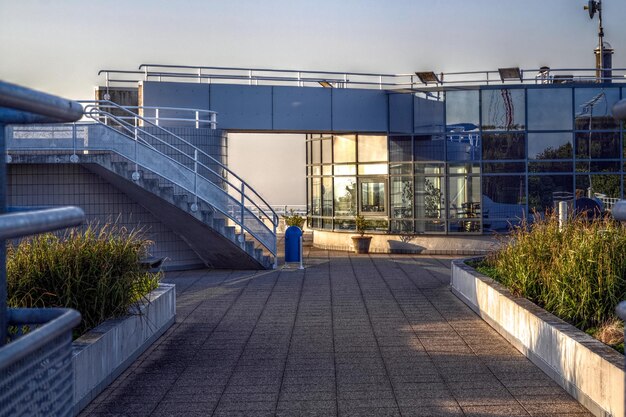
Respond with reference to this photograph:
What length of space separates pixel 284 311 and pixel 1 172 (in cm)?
1120

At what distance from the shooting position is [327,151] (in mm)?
26953

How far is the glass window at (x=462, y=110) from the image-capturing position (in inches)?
948

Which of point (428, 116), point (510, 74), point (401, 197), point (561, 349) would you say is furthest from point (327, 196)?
point (561, 349)

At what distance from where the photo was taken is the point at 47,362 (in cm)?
204

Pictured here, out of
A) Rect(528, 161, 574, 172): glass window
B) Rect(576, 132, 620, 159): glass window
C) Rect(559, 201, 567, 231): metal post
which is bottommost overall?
Rect(559, 201, 567, 231): metal post

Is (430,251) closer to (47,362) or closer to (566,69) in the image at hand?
(566,69)

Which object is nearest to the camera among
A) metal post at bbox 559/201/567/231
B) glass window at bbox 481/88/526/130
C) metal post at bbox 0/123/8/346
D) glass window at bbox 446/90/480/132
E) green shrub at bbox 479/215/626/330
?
metal post at bbox 0/123/8/346

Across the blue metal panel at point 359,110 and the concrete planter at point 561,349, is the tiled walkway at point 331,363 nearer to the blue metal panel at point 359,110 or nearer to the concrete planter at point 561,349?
the concrete planter at point 561,349

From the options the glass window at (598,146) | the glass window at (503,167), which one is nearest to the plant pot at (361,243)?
the glass window at (503,167)

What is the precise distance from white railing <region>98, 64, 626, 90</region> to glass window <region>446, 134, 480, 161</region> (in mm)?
1574

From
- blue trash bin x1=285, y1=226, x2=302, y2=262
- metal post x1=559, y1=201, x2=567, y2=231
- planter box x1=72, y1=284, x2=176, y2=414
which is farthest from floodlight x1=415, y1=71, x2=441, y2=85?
planter box x1=72, y1=284, x2=176, y2=414

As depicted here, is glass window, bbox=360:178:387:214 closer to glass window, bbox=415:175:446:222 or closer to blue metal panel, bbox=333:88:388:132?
glass window, bbox=415:175:446:222

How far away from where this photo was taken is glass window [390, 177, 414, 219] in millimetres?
24641

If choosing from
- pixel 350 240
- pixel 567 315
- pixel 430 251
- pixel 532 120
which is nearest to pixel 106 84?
pixel 350 240
